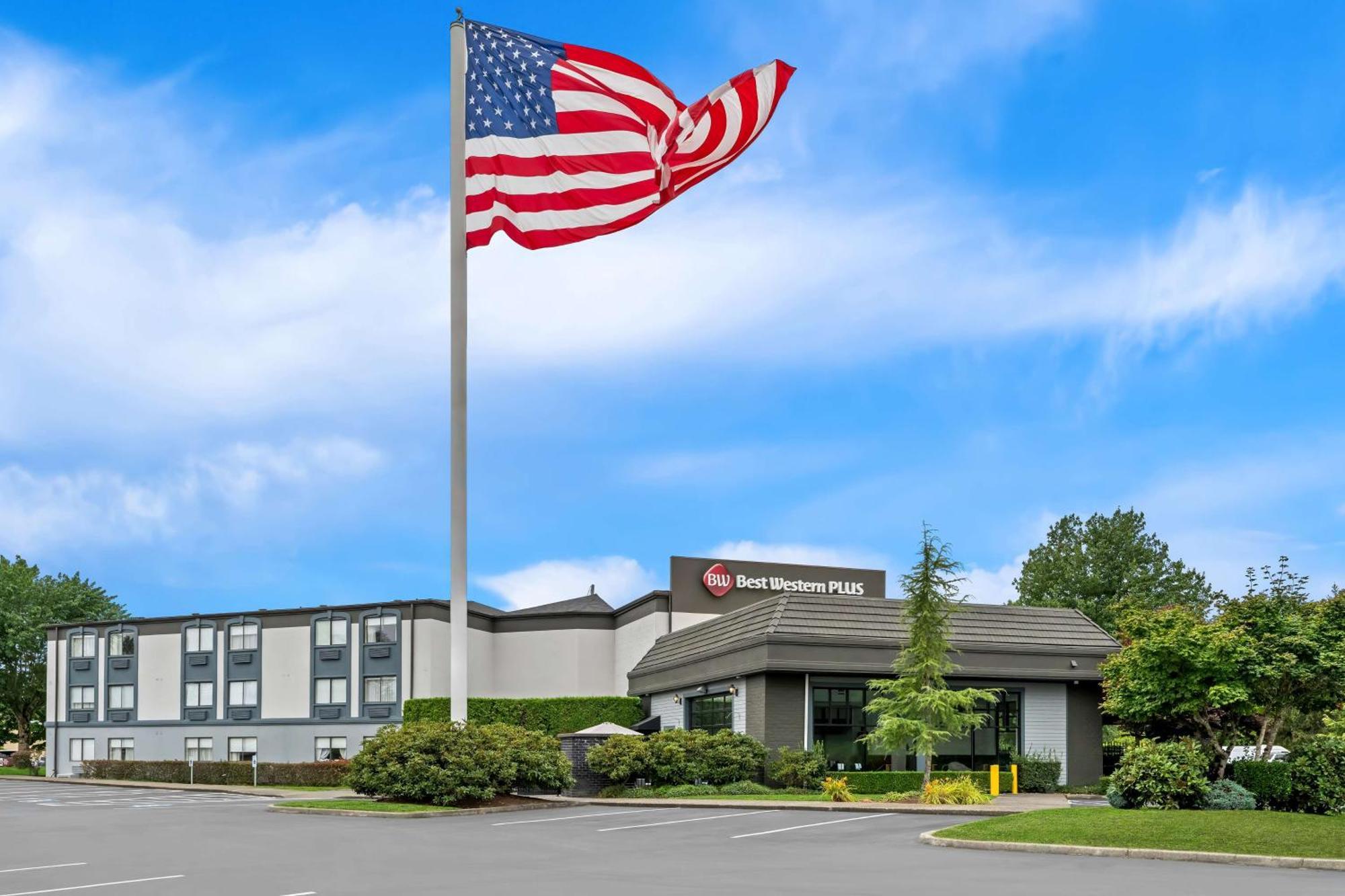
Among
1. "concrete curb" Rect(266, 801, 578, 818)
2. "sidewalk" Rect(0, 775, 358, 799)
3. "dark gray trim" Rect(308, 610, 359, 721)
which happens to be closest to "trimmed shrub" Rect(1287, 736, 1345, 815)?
"concrete curb" Rect(266, 801, 578, 818)

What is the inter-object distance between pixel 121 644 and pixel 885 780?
1761 inches

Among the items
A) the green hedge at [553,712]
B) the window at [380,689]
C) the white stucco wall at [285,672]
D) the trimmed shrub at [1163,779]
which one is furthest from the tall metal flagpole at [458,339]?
the white stucco wall at [285,672]

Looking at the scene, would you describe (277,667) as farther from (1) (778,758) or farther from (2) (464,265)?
(2) (464,265)

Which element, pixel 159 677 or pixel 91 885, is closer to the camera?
pixel 91 885

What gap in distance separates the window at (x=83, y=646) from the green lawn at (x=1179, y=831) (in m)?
55.3

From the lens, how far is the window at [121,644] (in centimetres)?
6562

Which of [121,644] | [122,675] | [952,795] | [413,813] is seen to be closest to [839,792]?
[952,795]

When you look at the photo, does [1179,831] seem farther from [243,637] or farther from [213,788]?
[243,637]

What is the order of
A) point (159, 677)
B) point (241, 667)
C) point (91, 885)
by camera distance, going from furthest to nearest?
point (159, 677)
point (241, 667)
point (91, 885)

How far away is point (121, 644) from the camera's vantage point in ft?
216

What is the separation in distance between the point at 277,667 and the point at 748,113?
146 ft

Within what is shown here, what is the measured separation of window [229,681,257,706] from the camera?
6194 cm

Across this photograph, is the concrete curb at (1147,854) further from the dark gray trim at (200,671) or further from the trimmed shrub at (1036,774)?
the dark gray trim at (200,671)

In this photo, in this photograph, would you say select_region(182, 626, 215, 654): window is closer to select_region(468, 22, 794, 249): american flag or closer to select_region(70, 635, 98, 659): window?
select_region(70, 635, 98, 659): window
